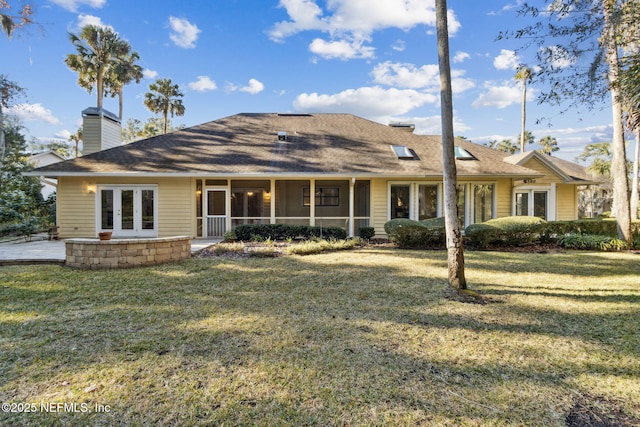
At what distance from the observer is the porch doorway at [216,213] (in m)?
13.1

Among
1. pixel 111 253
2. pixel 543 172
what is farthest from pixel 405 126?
pixel 111 253

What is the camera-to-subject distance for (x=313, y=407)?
239 centimetres

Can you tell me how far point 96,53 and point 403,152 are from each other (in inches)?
879

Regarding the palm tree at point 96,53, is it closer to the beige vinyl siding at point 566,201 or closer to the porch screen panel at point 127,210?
the porch screen panel at point 127,210

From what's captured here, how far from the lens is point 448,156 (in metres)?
5.45

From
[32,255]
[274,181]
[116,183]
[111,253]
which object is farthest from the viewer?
[274,181]

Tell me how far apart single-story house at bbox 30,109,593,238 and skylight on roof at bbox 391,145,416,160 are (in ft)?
0.21

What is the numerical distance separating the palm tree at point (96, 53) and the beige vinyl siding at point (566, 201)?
2903 centimetres

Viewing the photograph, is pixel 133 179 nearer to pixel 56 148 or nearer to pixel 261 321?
pixel 261 321

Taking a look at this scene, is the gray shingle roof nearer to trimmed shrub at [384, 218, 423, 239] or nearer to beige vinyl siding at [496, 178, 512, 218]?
beige vinyl siding at [496, 178, 512, 218]

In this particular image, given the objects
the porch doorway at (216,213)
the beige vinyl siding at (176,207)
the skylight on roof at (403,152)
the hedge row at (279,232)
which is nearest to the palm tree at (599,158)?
the skylight on roof at (403,152)

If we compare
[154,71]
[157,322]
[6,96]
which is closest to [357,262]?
[157,322]

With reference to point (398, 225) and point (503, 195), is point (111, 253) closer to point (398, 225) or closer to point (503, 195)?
point (398, 225)

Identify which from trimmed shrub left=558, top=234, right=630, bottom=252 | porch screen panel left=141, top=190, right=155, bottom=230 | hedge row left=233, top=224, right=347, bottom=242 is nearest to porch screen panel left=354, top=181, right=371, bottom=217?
hedge row left=233, top=224, right=347, bottom=242
